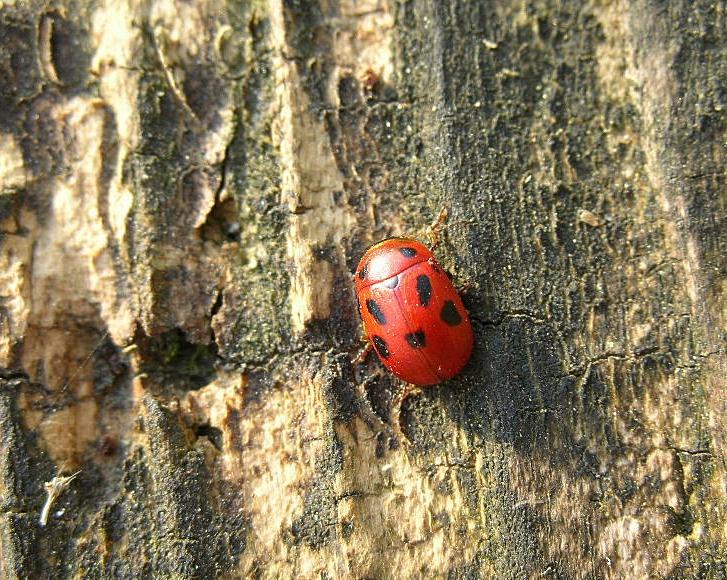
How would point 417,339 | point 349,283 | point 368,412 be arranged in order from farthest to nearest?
point 349,283, point 368,412, point 417,339

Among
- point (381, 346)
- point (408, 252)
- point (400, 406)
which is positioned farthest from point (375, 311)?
point (400, 406)

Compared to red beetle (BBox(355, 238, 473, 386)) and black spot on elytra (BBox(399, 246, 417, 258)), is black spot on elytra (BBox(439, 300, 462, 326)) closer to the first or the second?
red beetle (BBox(355, 238, 473, 386))

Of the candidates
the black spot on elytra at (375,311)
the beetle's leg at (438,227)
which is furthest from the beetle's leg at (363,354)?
the beetle's leg at (438,227)

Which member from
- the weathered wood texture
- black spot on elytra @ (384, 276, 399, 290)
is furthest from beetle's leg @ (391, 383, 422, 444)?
black spot on elytra @ (384, 276, 399, 290)

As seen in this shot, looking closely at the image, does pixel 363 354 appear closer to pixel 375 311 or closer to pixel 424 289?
pixel 375 311

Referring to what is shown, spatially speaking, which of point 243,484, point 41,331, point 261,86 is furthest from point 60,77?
point 243,484

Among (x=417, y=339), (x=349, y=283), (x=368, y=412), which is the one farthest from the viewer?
(x=349, y=283)

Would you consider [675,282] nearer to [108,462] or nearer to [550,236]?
[550,236]

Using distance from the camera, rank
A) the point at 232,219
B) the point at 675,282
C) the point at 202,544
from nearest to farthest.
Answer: the point at 202,544, the point at 675,282, the point at 232,219

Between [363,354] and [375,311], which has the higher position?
[375,311]
